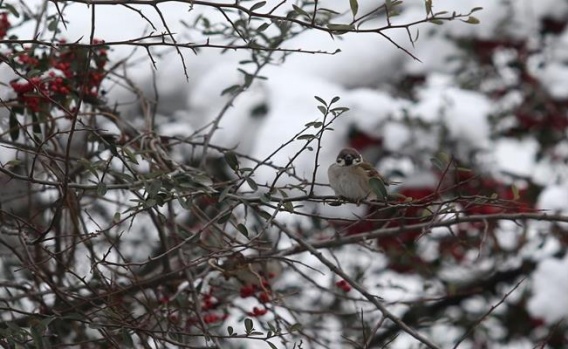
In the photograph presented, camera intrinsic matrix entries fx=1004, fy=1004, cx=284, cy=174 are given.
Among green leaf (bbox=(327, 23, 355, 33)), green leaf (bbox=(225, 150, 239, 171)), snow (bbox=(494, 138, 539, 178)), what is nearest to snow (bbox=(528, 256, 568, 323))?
snow (bbox=(494, 138, 539, 178))

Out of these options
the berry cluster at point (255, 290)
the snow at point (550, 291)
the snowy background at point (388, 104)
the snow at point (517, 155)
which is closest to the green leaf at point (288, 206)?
the berry cluster at point (255, 290)

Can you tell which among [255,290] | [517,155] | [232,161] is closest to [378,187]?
[232,161]

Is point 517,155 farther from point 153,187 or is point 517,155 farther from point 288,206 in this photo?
point 153,187

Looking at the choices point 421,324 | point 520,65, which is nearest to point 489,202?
point 421,324

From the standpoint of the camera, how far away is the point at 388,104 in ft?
15.5

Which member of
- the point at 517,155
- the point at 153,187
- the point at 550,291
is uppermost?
the point at 517,155

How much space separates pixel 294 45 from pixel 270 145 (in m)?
0.75

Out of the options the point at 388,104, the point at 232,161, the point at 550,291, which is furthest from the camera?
the point at 388,104

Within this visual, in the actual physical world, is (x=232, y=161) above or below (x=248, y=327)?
above

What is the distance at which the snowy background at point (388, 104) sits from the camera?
14.2 feet

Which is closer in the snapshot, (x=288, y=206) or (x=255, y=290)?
(x=288, y=206)

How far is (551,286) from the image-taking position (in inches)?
173

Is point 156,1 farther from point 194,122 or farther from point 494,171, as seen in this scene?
point 494,171

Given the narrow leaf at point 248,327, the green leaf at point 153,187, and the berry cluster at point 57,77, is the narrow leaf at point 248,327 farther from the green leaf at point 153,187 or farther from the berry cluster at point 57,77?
the berry cluster at point 57,77
